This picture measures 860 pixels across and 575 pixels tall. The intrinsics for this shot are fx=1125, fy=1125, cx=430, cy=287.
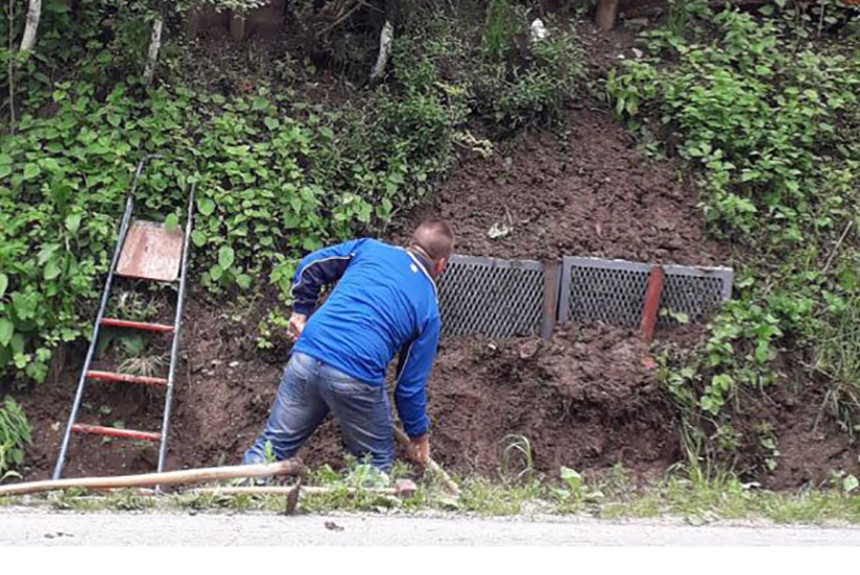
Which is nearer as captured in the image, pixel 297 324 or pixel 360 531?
pixel 360 531

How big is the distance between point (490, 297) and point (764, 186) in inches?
90.5

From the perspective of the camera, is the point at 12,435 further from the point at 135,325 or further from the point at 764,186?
the point at 764,186

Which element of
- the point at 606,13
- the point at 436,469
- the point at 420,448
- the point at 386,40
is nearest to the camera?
the point at 436,469

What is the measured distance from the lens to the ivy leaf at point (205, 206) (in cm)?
759

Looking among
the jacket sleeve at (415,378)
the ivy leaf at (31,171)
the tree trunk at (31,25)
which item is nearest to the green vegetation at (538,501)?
the jacket sleeve at (415,378)

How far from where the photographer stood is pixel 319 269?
6.54 meters

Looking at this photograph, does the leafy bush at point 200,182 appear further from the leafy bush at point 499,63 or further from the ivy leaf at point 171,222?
the leafy bush at point 499,63

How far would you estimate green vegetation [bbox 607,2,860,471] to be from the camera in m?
7.38

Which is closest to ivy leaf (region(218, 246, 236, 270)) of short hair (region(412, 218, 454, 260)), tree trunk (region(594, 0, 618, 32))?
short hair (region(412, 218, 454, 260))

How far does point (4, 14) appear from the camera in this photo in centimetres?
838

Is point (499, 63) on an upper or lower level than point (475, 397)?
upper

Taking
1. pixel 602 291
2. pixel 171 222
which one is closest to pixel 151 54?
pixel 171 222

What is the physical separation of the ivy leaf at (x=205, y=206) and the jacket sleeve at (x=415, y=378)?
2.10m

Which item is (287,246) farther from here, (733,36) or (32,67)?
(733,36)
